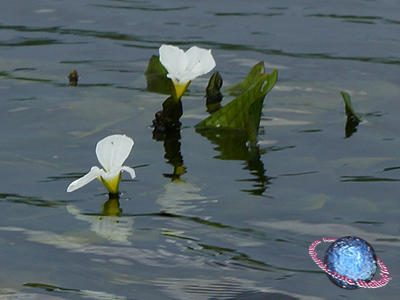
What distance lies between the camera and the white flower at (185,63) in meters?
2.67

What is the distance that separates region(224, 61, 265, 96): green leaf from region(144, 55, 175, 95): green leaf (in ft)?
0.95

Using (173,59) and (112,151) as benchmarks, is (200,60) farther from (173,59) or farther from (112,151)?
(112,151)

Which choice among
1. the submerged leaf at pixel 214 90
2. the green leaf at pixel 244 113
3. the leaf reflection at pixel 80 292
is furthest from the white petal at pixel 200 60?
the leaf reflection at pixel 80 292

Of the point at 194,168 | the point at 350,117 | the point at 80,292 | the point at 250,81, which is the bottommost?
the point at 80,292

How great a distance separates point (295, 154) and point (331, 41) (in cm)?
170

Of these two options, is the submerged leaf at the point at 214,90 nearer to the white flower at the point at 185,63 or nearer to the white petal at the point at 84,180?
the white flower at the point at 185,63

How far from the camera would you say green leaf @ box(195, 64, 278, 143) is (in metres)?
Result: 2.61

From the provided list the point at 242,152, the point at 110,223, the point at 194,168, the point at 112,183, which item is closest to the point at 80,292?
the point at 110,223

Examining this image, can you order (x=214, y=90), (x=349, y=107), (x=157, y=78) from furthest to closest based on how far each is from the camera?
(x=157, y=78), (x=214, y=90), (x=349, y=107)

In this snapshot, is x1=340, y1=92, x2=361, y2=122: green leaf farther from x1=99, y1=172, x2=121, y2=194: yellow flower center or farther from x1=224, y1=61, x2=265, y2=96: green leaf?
x1=99, y1=172, x2=121, y2=194: yellow flower center

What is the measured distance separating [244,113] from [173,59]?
0.35 meters

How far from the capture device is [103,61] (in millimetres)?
3734

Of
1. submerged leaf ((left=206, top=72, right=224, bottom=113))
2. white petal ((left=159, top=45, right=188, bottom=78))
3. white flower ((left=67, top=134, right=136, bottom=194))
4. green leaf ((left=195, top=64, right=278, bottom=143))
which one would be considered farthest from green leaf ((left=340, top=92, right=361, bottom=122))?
white flower ((left=67, top=134, right=136, bottom=194))

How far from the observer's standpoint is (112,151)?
7.16ft
